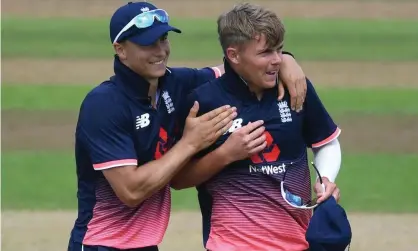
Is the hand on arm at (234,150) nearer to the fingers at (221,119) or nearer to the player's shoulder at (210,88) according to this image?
the fingers at (221,119)

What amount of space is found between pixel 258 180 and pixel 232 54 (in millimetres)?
605

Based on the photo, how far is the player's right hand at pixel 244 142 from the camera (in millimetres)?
4312

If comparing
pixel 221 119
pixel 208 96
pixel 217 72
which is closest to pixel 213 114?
pixel 221 119

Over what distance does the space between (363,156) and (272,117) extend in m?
6.08

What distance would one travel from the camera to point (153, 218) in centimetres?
462

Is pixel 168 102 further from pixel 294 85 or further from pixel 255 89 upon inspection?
pixel 294 85

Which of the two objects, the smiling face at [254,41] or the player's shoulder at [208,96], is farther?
the player's shoulder at [208,96]

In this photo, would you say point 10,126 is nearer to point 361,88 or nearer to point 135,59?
point 361,88

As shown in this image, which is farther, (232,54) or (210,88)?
(210,88)

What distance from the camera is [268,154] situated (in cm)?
444

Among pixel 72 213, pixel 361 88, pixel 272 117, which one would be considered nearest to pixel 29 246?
pixel 72 213

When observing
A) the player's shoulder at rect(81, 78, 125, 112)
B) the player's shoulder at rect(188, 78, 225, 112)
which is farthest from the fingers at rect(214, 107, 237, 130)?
the player's shoulder at rect(81, 78, 125, 112)

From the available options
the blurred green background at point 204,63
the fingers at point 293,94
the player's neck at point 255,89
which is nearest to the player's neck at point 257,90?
the player's neck at point 255,89

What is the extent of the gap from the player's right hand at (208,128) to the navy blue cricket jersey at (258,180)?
72mm
